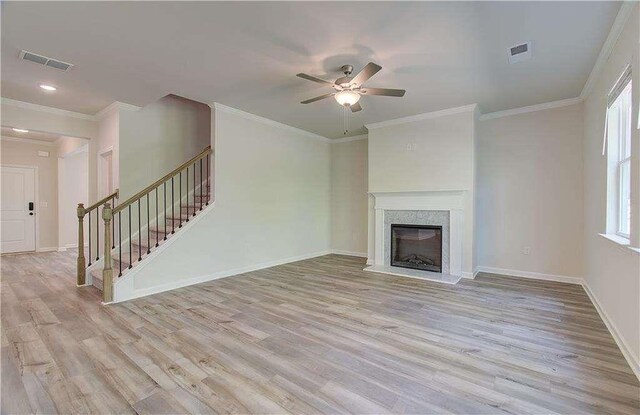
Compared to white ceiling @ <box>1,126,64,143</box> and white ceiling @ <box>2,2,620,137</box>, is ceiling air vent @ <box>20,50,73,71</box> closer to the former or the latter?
white ceiling @ <box>2,2,620,137</box>

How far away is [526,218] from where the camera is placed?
15.4 ft

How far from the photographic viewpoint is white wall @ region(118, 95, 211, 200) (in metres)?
4.64

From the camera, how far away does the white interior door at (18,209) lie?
6.61 metres

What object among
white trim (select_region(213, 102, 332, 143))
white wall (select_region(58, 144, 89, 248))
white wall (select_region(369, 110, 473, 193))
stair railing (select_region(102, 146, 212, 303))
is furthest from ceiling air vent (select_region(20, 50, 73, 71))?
white wall (select_region(58, 144, 89, 248))

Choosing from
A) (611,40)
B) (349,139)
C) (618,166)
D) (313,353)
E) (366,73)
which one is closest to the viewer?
(313,353)

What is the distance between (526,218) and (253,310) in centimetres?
446

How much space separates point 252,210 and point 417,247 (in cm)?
306

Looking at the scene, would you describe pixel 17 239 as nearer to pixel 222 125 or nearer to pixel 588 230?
pixel 222 125

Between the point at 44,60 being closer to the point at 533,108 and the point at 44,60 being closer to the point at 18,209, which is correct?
the point at 18,209

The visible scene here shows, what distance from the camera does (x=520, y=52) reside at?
2930mm

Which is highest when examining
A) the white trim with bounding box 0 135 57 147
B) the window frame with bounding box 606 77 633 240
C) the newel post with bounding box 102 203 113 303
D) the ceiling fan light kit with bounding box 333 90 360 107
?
the white trim with bounding box 0 135 57 147

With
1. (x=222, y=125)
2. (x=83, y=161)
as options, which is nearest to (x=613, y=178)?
(x=222, y=125)

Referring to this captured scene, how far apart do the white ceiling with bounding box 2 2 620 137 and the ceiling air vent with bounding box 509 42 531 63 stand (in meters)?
0.06

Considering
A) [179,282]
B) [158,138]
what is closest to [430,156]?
[179,282]
